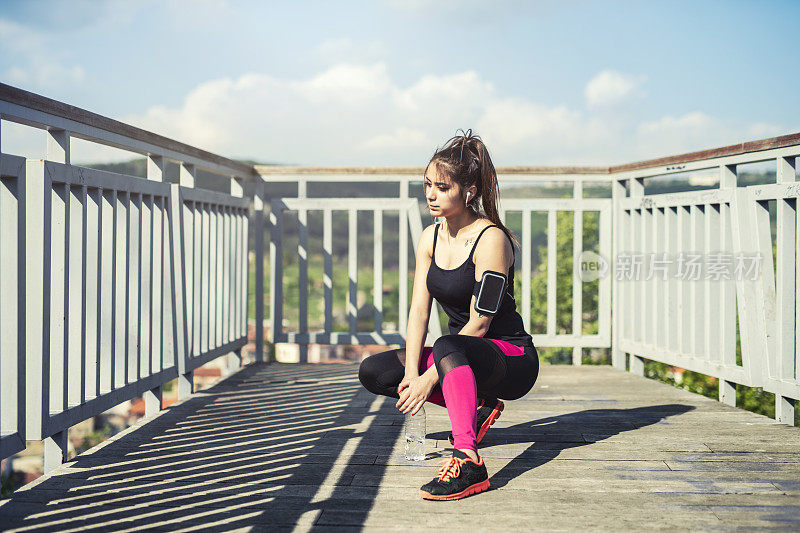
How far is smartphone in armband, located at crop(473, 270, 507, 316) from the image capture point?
6.79 feet

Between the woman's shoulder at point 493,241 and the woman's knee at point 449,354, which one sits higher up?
the woman's shoulder at point 493,241

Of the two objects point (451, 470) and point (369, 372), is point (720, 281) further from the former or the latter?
point (451, 470)

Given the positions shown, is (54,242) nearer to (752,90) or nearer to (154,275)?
(154,275)

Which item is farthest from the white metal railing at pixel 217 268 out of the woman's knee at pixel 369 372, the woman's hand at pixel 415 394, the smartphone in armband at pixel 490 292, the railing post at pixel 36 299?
the smartphone in armband at pixel 490 292

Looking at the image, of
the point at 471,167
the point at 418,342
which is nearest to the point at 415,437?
the point at 418,342

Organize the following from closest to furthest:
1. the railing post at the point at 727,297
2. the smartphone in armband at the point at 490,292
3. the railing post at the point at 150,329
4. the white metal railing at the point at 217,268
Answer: the white metal railing at the point at 217,268 < the smartphone in armband at the point at 490,292 < the railing post at the point at 150,329 < the railing post at the point at 727,297

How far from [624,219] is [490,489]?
247 cm

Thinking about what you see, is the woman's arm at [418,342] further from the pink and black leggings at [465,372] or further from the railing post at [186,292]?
the railing post at [186,292]

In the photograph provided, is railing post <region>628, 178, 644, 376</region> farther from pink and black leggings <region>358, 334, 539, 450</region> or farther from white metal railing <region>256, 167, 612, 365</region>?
pink and black leggings <region>358, 334, 539, 450</region>

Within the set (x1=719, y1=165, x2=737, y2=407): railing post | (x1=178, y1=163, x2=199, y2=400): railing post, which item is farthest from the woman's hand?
(x1=719, y1=165, x2=737, y2=407): railing post

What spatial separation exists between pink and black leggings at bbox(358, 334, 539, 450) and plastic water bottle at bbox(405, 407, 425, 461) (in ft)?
0.35

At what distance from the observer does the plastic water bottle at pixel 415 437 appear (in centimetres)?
223

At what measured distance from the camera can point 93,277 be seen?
2.29 m

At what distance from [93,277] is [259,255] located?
80.2 inches
